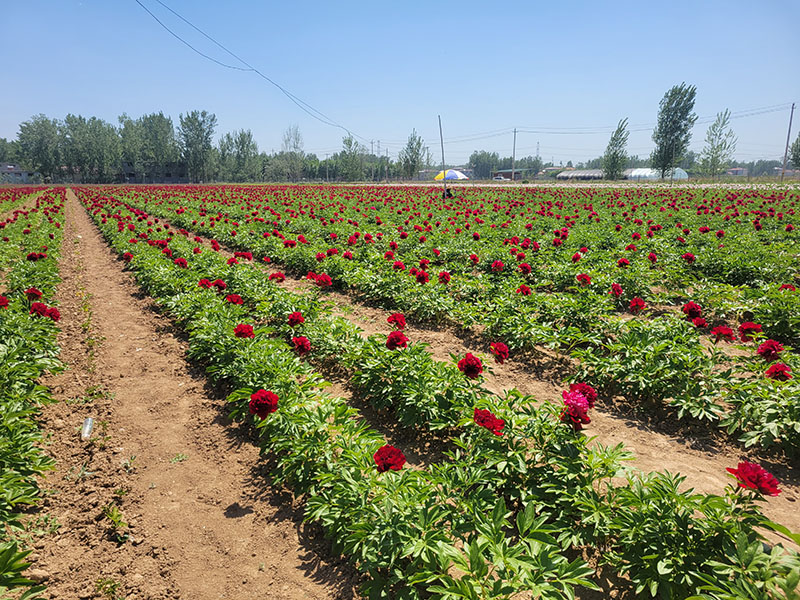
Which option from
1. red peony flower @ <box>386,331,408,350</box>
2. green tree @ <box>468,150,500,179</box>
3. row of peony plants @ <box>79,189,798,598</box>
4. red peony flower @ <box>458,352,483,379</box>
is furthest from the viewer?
green tree @ <box>468,150,500,179</box>

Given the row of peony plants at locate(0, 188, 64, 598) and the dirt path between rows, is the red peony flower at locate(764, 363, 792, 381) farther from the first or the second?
the row of peony plants at locate(0, 188, 64, 598)

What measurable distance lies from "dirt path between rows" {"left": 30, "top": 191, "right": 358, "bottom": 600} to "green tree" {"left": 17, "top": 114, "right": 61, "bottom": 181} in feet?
388

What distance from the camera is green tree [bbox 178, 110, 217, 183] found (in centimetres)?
9719

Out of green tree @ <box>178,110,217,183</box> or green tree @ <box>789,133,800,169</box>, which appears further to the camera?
green tree @ <box>178,110,217,183</box>

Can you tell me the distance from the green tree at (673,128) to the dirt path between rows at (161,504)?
8093 centimetres

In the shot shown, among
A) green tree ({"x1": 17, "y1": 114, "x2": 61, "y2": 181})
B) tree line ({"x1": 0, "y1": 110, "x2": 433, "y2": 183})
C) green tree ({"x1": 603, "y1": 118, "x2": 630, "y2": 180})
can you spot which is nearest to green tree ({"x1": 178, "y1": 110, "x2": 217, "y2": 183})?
tree line ({"x1": 0, "y1": 110, "x2": 433, "y2": 183})

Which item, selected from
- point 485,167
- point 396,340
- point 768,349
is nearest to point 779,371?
point 768,349

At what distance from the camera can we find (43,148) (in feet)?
298

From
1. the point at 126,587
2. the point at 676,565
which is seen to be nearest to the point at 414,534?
the point at 676,565

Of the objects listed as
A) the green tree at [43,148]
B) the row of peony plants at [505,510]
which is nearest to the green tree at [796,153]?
the row of peony plants at [505,510]

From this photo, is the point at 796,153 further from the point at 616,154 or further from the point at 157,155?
the point at 157,155

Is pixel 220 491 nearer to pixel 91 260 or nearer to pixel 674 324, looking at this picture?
pixel 674 324

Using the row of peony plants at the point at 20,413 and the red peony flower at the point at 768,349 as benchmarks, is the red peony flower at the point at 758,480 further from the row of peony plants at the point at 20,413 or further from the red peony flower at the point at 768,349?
the row of peony plants at the point at 20,413

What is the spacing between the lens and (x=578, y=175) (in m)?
122
